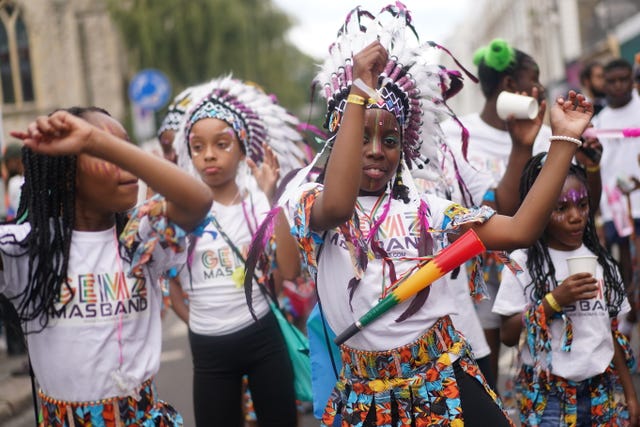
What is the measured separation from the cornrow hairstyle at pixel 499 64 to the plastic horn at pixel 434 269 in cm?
231

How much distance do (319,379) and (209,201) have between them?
865 millimetres

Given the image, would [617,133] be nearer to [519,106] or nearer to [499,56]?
[519,106]

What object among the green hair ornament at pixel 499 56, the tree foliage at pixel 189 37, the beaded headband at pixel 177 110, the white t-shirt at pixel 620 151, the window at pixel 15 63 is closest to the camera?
the green hair ornament at pixel 499 56

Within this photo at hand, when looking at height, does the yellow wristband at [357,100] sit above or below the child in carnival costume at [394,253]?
above

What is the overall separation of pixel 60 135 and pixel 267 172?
7.75 feet

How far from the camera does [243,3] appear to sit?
1122 inches

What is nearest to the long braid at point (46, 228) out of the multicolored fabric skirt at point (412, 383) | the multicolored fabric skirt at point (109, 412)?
the multicolored fabric skirt at point (109, 412)

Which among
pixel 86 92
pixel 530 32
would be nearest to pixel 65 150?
pixel 86 92

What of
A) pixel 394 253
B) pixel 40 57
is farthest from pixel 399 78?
pixel 40 57

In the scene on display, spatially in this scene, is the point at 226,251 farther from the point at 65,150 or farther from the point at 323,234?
the point at 65,150

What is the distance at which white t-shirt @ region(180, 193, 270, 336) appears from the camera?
13.7ft

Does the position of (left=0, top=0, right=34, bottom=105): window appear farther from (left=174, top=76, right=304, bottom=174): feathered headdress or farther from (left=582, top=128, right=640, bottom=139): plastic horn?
(left=582, top=128, right=640, bottom=139): plastic horn

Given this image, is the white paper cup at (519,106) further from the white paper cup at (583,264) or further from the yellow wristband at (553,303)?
the yellow wristband at (553,303)

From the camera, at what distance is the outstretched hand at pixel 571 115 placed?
8.64ft
